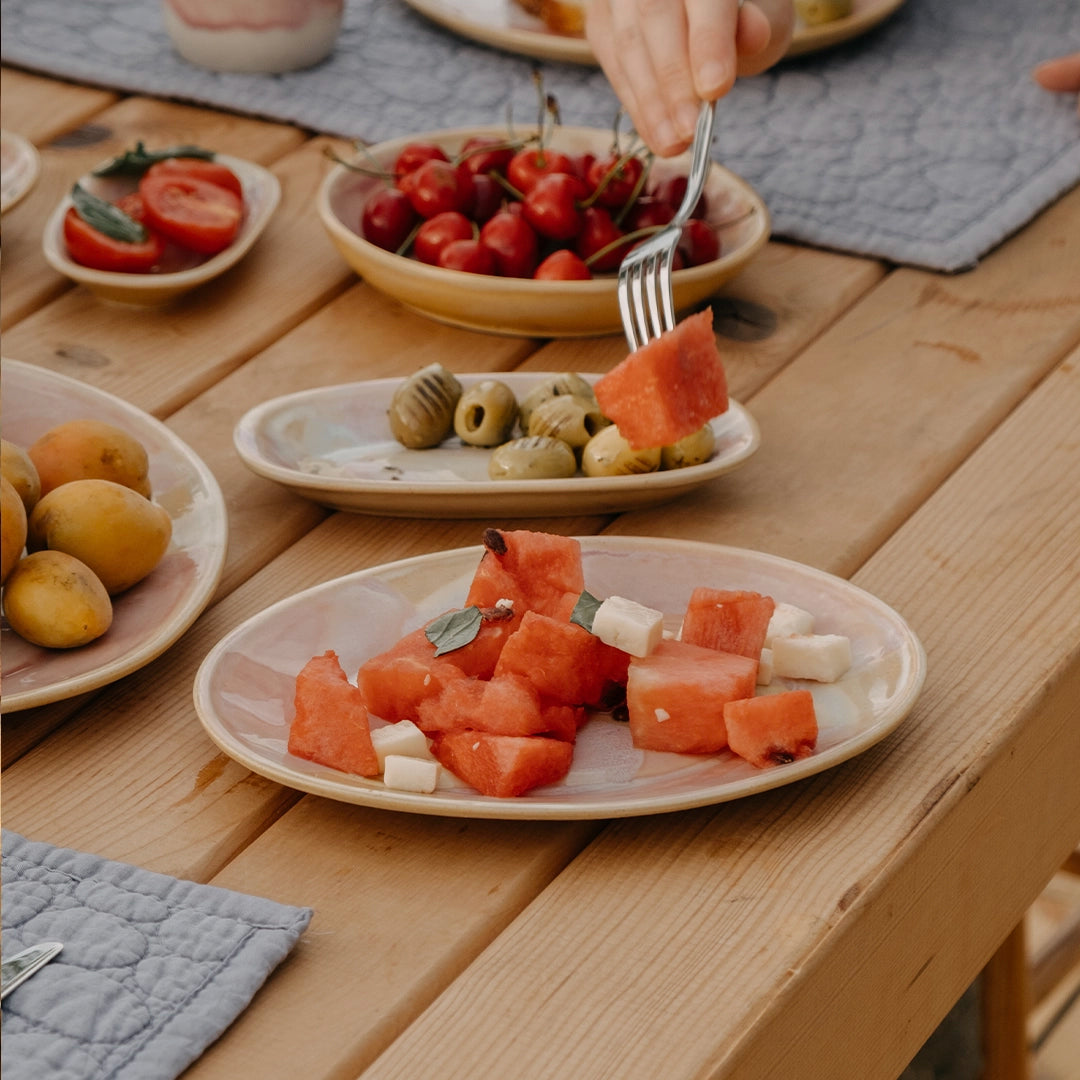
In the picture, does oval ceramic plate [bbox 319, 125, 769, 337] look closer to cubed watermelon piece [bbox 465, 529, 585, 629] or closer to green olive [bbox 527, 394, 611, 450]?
green olive [bbox 527, 394, 611, 450]

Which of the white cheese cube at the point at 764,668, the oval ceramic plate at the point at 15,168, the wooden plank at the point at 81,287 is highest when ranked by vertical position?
the white cheese cube at the point at 764,668

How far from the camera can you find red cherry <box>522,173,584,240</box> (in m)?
1.32

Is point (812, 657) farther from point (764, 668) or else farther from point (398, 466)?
point (398, 466)

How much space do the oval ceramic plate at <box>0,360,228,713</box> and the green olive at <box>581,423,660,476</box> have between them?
0.84 ft

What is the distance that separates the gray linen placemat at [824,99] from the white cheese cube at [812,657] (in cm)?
65

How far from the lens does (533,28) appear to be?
182cm

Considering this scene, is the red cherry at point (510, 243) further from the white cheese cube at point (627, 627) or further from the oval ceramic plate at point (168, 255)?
the white cheese cube at point (627, 627)

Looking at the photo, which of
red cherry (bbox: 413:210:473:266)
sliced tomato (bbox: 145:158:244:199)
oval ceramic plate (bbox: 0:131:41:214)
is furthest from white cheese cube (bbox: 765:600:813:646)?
oval ceramic plate (bbox: 0:131:41:214)

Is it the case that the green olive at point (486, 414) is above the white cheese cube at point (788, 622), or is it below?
below

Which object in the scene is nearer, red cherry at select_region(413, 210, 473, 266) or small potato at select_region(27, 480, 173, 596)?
small potato at select_region(27, 480, 173, 596)

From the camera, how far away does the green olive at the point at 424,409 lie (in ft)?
3.76

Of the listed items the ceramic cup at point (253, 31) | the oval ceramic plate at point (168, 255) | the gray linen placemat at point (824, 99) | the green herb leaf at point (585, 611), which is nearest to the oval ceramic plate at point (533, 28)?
the gray linen placemat at point (824, 99)

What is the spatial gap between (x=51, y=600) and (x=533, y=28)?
45.0 inches

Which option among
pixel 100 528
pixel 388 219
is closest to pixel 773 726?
pixel 100 528
